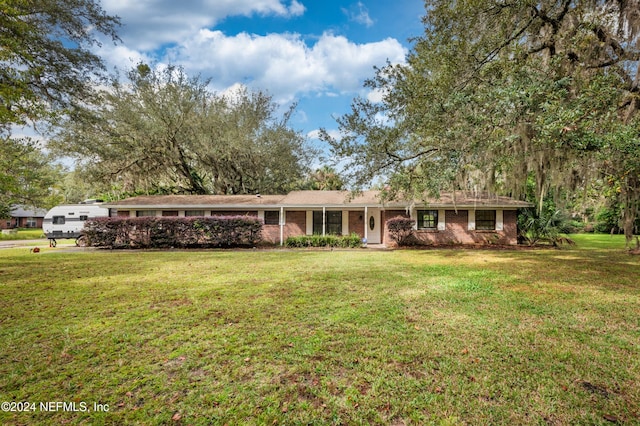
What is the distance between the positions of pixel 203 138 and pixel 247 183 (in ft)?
16.9

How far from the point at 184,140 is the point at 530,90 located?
17.9 metres

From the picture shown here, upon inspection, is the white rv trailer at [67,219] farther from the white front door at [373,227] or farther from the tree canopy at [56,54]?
the white front door at [373,227]

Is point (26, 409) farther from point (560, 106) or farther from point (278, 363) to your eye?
point (560, 106)

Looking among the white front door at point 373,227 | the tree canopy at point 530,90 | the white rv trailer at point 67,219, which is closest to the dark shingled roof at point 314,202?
the white front door at point 373,227

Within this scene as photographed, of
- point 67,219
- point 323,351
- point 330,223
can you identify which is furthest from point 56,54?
point 67,219

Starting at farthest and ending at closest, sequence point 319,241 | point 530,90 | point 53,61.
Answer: point 319,241, point 53,61, point 530,90

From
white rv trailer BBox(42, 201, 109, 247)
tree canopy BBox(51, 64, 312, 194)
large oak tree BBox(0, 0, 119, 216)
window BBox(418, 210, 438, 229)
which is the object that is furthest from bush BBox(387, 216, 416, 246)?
white rv trailer BBox(42, 201, 109, 247)

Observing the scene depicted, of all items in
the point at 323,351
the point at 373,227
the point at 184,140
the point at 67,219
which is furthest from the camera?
the point at 67,219

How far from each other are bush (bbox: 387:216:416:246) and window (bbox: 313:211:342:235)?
292 centimetres

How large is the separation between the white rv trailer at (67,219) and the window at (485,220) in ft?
71.9

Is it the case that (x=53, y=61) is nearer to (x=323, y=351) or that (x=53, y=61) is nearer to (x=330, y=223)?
(x=323, y=351)

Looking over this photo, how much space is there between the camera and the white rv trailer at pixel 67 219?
1925cm

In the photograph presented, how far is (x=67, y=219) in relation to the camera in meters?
19.5

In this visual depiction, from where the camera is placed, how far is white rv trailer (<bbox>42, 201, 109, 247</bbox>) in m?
19.2
